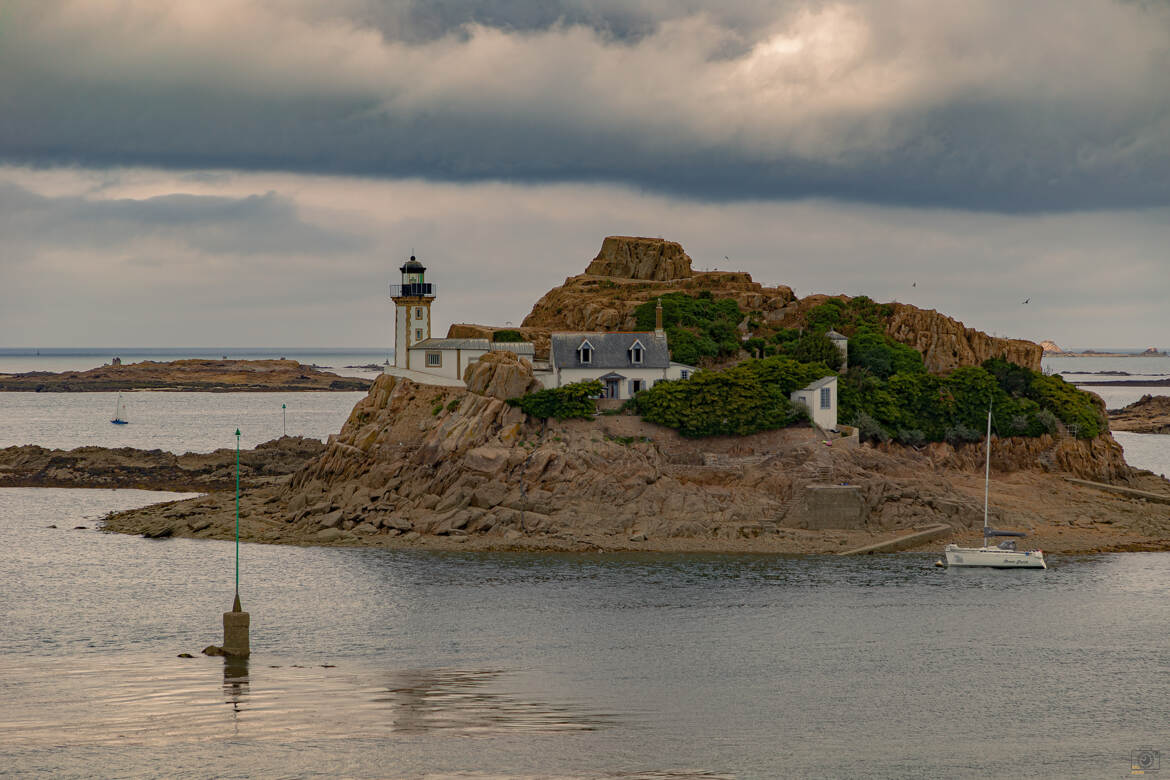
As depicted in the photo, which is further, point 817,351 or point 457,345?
point 817,351

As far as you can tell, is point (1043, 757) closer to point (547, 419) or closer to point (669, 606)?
point (669, 606)

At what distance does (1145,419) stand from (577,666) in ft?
535

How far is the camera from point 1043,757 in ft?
119

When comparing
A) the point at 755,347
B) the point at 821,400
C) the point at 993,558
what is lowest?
the point at 993,558

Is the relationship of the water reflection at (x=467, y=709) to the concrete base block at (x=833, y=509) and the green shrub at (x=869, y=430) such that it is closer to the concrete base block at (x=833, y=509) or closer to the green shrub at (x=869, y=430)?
the concrete base block at (x=833, y=509)

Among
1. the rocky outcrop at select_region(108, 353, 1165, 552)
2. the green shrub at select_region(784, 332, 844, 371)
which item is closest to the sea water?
the rocky outcrop at select_region(108, 353, 1165, 552)

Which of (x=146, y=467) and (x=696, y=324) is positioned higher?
(x=696, y=324)

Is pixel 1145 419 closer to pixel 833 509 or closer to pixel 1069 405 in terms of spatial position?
pixel 1069 405

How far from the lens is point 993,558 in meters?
65.6

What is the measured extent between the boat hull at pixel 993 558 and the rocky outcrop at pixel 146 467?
52498 millimetres

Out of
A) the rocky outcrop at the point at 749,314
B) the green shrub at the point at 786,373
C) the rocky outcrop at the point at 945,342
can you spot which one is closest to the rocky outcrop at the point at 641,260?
the rocky outcrop at the point at 749,314

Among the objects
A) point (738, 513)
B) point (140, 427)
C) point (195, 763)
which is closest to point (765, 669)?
point (195, 763)
